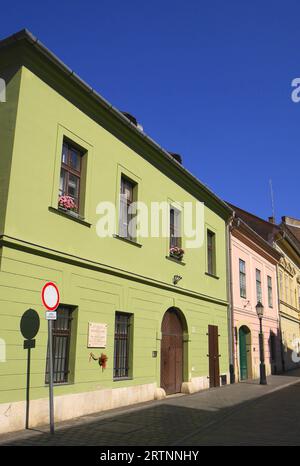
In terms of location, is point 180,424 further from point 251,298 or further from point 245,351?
point 251,298

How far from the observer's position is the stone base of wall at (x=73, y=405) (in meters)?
8.38

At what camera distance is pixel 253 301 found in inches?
919

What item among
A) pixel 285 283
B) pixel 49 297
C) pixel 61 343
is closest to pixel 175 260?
pixel 61 343

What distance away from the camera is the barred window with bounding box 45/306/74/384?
390 inches

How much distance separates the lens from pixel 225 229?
2014 cm

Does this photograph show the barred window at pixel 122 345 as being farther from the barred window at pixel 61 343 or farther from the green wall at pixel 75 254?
the barred window at pixel 61 343

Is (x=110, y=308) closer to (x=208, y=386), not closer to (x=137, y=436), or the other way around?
(x=137, y=436)

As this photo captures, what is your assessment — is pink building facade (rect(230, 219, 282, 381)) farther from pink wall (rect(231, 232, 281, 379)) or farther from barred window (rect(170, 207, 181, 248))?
barred window (rect(170, 207, 181, 248))

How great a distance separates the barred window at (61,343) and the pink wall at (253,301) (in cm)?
1137

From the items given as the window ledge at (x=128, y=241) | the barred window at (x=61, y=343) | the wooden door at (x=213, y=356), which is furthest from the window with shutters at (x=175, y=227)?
the barred window at (x=61, y=343)

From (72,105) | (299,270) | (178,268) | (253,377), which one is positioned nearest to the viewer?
(72,105)

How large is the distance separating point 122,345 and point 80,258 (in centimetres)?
303

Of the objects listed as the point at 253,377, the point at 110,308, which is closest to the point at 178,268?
the point at 110,308

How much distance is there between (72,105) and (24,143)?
7.07 ft
